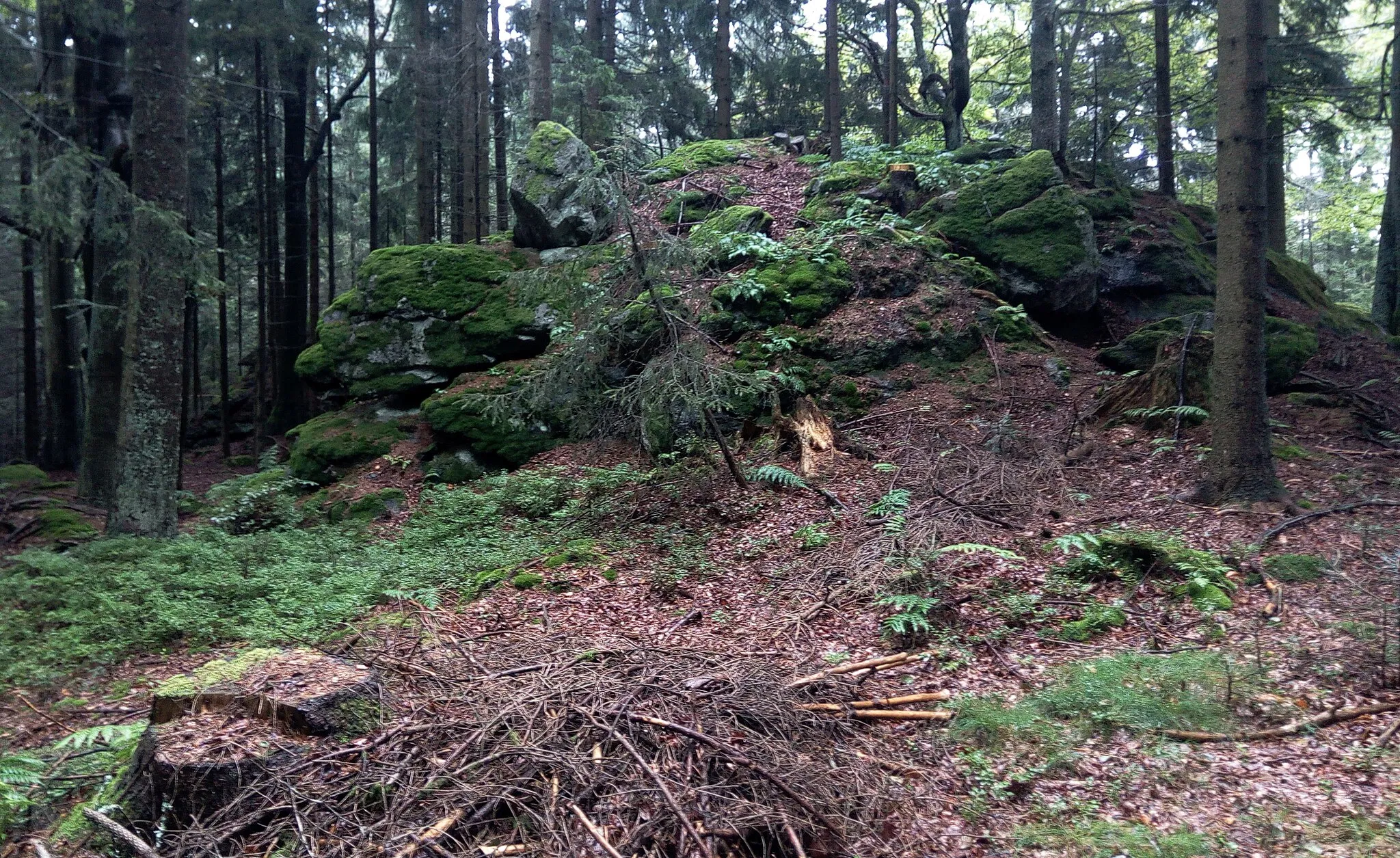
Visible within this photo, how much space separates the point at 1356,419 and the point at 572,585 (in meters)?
10.4

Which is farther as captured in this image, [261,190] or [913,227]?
[261,190]

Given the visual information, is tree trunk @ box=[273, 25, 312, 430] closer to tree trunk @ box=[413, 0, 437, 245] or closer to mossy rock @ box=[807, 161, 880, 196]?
tree trunk @ box=[413, 0, 437, 245]

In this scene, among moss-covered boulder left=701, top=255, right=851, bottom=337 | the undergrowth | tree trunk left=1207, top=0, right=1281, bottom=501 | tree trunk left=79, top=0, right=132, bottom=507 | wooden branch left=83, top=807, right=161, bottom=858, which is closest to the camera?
wooden branch left=83, top=807, right=161, bottom=858

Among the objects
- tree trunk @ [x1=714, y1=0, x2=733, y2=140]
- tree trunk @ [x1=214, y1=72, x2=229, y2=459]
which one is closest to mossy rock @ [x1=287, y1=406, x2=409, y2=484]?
tree trunk @ [x1=214, y1=72, x2=229, y2=459]

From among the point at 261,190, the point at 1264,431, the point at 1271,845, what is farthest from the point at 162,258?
the point at 1264,431

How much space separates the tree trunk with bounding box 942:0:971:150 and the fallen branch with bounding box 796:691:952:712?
50.1ft

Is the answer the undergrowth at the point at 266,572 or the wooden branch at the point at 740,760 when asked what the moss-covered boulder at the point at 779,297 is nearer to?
the undergrowth at the point at 266,572

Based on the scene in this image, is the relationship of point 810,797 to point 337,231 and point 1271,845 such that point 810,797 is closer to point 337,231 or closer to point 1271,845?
point 1271,845

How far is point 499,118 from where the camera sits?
71.3 feet

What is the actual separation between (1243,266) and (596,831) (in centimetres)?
811

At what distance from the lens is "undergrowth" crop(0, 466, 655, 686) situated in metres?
7.03

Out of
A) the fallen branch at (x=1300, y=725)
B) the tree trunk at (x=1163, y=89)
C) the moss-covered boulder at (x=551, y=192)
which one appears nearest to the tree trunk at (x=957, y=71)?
the tree trunk at (x=1163, y=89)

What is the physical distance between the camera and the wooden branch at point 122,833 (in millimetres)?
3574

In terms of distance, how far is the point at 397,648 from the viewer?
18.8ft
